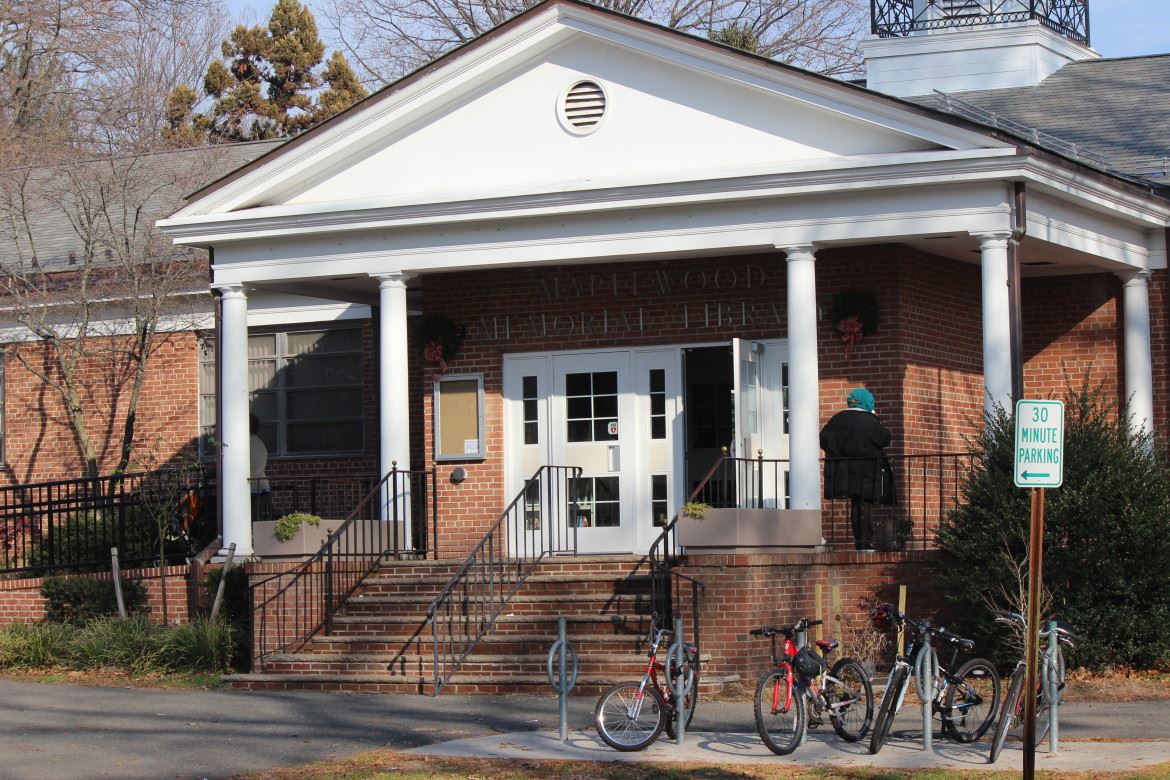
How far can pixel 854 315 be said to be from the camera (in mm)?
17078

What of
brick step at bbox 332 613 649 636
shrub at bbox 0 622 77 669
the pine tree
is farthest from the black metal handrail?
the pine tree

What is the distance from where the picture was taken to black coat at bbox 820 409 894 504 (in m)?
15.6

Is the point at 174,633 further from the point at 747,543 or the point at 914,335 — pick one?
the point at 914,335

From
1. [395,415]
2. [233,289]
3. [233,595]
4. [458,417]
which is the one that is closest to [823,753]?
[395,415]

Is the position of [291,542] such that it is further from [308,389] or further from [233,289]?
[308,389]

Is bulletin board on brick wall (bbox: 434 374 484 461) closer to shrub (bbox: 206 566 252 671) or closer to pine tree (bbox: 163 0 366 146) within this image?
shrub (bbox: 206 566 252 671)

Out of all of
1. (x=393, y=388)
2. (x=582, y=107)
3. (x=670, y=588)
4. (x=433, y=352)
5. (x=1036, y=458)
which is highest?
(x=582, y=107)

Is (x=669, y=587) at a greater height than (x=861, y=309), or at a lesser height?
lesser

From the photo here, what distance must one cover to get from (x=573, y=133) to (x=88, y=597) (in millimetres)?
6982

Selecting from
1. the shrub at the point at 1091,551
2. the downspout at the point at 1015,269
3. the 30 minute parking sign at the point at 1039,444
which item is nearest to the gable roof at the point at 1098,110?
the downspout at the point at 1015,269

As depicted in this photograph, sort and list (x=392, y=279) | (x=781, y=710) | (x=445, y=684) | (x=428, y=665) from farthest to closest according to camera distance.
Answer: (x=392, y=279), (x=428, y=665), (x=445, y=684), (x=781, y=710)

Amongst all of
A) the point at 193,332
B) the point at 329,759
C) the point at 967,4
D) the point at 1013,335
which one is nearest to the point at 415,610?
the point at 329,759

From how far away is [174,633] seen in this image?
53.7 ft

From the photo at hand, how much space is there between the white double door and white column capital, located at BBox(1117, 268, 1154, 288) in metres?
4.63
